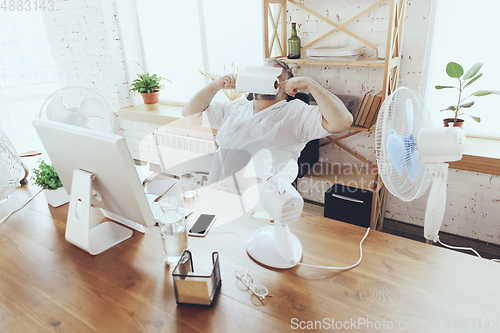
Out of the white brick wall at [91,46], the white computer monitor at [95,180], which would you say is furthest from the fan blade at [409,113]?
the white brick wall at [91,46]

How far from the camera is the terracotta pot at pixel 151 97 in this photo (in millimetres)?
3374

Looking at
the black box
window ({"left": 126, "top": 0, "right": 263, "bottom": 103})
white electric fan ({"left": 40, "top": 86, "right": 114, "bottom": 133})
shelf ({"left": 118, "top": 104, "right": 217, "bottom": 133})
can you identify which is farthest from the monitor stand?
window ({"left": 126, "top": 0, "right": 263, "bottom": 103})

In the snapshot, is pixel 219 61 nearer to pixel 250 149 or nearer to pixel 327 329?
pixel 250 149

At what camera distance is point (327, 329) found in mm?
805

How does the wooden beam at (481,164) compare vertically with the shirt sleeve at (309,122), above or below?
below

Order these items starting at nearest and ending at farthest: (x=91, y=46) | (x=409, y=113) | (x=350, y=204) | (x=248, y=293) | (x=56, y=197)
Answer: (x=248, y=293)
(x=409, y=113)
(x=56, y=197)
(x=350, y=204)
(x=91, y=46)

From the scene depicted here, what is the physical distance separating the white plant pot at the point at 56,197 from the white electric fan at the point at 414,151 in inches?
51.9

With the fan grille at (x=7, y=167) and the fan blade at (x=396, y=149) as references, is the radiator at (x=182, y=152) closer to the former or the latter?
the fan grille at (x=7, y=167)

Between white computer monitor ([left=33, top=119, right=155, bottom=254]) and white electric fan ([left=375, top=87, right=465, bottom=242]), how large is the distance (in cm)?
74

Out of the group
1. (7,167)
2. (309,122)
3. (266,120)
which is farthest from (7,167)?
(309,122)

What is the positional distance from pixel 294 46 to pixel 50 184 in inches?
67.9

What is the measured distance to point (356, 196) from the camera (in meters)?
2.23

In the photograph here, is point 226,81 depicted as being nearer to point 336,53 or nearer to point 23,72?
point 336,53

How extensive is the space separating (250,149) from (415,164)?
43.1 inches
